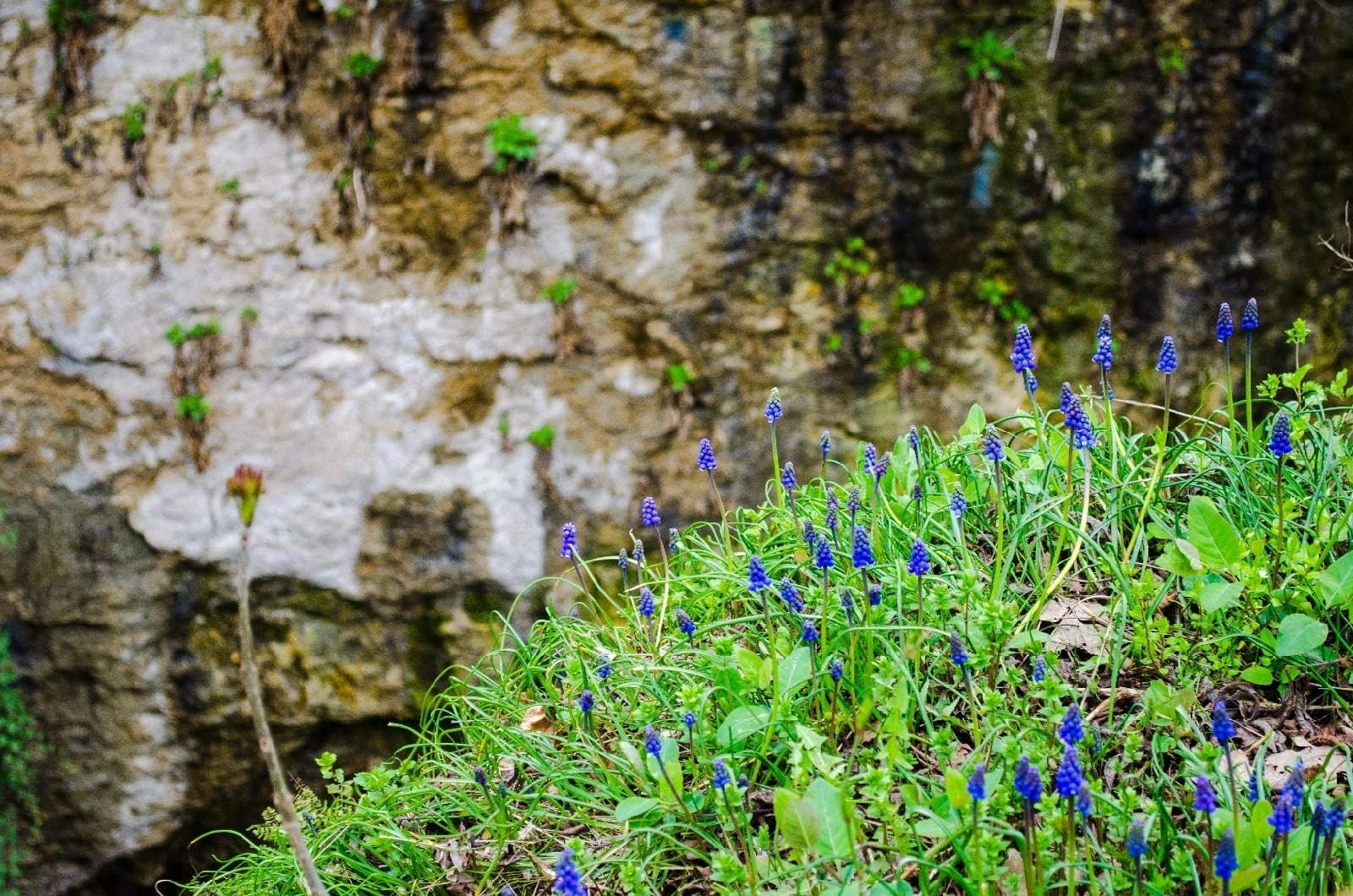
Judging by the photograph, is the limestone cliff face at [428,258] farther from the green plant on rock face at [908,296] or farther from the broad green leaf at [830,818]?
the broad green leaf at [830,818]

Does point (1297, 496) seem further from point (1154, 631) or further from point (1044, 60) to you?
point (1044, 60)

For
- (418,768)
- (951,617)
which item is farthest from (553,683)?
(951,617)

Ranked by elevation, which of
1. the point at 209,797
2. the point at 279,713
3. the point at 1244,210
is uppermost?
the point at 1244,210

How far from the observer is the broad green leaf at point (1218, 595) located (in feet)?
5.06

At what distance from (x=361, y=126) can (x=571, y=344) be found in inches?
48.3

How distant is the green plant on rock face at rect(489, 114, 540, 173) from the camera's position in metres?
3.97

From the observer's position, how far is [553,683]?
201 centimetres

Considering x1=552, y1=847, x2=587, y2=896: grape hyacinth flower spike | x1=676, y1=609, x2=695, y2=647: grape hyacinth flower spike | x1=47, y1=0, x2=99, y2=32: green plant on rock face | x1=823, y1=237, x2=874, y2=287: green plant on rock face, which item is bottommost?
x1=552, y1=847, x2=587, y2=896: grape hyacinth flower spike

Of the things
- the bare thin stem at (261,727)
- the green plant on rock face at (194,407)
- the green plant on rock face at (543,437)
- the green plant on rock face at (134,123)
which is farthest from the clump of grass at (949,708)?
the green plant on rock face at (134,123)

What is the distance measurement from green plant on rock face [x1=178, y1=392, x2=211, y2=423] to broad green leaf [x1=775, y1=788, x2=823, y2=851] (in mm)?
3363

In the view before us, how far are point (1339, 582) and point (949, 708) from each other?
0.63 metres

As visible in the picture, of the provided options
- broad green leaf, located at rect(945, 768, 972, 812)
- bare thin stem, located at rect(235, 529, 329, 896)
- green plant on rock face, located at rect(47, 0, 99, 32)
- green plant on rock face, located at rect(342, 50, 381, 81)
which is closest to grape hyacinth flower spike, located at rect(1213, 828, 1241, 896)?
broad green leaf, located at rect(945, 768, 972, 812)

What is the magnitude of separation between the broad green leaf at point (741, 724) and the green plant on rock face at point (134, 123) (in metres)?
3.75

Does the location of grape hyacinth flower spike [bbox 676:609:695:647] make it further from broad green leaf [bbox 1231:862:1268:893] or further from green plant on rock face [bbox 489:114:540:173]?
green plant on rock face [bbox 489:114:540:173]
